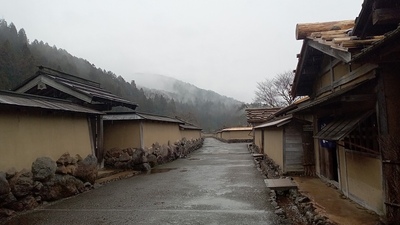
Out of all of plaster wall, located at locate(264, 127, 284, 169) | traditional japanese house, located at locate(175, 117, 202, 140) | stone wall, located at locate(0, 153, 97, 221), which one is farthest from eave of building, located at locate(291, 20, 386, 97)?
traditional japanese house, located at locate(175, 117, 202, 140)

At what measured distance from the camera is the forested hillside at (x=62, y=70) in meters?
37.6

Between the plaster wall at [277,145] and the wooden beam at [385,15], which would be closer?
the wooden beam at [385,15]

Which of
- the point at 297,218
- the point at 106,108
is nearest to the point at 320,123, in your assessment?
the point at 297,218

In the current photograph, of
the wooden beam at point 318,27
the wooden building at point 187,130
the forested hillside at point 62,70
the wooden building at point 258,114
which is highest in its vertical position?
the forested hillside at point 62,70

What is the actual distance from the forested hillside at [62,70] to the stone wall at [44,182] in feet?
90.8

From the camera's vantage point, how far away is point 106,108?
16.4m

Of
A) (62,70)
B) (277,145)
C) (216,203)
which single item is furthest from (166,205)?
(62,70)

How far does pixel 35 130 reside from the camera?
923 cm

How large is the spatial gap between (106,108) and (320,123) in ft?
38.0

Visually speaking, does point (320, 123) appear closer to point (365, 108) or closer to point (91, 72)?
point (365, 108)

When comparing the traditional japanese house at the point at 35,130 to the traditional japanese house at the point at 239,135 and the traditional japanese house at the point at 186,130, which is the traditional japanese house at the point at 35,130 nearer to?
the traditional japanese house at the point at 186,130

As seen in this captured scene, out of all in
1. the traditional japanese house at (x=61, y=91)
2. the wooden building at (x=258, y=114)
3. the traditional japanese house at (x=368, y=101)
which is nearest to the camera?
the traditional japanese house at (x=368, y=101)

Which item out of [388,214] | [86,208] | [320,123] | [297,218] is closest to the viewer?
[388,214]

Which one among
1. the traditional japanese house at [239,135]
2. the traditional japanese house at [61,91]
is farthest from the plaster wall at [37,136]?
the traditional japanese house at [239,135]
